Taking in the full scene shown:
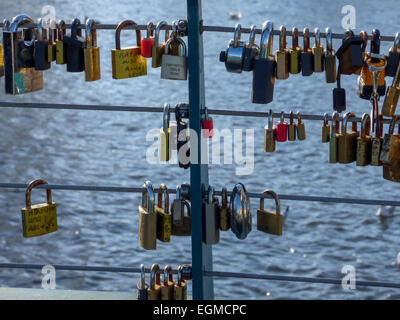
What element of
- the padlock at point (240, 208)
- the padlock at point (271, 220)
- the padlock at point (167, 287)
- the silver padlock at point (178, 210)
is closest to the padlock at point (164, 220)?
the silver padlock at point (178, 210)

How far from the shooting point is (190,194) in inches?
116

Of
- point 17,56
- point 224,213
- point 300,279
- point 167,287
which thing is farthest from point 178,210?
point 17,56

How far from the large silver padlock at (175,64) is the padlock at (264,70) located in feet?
0.92

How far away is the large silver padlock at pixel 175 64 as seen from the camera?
2.88m

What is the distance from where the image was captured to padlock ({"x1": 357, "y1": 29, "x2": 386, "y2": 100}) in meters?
2.81

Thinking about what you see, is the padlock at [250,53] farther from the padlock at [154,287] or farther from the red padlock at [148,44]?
the padlock at [154,287]

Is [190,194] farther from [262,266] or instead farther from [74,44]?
[262,266]

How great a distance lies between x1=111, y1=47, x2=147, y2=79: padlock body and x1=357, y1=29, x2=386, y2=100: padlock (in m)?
0.85

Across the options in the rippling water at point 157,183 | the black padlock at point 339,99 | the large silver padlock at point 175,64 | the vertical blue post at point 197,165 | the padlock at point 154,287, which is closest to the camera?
the vertical blue post at point 197,165

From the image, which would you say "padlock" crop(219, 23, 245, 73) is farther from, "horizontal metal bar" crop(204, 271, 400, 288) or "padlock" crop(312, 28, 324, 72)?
"horizontal metal bar" crop(204, 271, 400, 288)

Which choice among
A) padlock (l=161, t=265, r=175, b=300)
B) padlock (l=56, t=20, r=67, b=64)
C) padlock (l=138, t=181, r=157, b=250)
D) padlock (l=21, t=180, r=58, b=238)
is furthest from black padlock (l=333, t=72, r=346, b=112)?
padlock (l=21, t=180, r=58, b=238)

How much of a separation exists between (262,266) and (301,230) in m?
1.10

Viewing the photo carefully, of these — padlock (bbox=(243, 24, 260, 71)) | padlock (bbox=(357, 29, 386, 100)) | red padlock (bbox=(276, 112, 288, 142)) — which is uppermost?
padlock (bbox=(243, 24, 260, 71))
